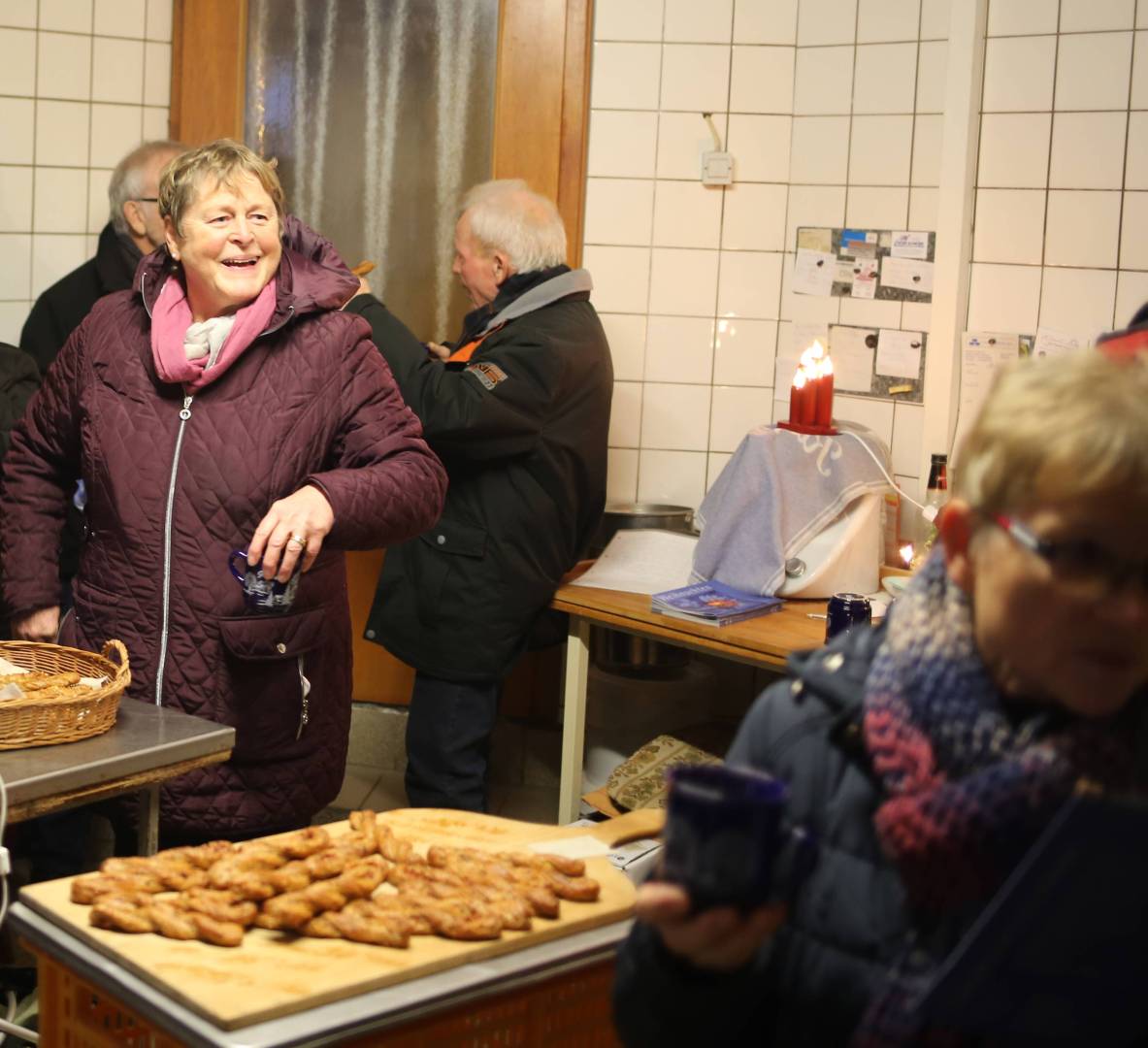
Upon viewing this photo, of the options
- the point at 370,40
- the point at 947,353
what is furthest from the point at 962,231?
the point at 370,40

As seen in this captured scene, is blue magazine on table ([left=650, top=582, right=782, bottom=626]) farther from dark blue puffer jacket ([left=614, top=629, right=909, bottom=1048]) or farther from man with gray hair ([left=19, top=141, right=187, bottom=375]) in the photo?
dark blue puffer jacket ([left=614, top=629, right=909, bottom=1048])

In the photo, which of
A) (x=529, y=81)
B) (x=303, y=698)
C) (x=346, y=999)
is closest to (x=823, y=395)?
(x=529, y=81)

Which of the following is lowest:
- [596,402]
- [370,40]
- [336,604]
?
[336,604]

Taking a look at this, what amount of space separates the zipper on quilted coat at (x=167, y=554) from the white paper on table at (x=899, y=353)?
84.0 inches

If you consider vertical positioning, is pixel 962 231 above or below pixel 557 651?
above

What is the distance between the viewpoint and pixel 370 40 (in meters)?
4.36

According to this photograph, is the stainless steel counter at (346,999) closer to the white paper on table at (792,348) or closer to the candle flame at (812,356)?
the candle flame at (812,356)

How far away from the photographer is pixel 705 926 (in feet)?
3.58

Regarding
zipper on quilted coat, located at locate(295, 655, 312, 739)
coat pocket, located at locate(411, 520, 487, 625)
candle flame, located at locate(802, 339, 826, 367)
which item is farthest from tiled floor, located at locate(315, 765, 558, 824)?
zipper on quilted coat, located at locate(295, 655, 312, 739)

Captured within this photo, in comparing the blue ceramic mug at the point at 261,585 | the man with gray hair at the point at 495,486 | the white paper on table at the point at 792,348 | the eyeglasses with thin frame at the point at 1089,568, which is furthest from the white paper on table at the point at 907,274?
the eyeglasses with thin frame at the point at 1089,568

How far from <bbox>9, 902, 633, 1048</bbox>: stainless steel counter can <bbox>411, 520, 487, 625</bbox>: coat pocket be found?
1.96 m

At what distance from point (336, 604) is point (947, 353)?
1908mm

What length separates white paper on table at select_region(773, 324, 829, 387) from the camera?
13.5 ft

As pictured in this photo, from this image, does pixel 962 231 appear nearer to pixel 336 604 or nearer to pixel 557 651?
pixel 557 651
